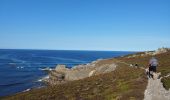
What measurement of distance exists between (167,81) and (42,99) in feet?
53.6

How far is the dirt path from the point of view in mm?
31594

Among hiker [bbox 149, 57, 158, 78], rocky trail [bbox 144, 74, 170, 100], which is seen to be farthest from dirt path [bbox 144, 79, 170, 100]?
hiker [bbox 149, 57, 158, 78]

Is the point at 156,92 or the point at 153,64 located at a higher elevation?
the point at 153,64

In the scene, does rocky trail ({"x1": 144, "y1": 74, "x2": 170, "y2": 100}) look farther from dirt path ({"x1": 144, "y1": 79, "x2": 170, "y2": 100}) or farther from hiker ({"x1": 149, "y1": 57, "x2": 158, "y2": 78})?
hiker ({"x1": 149, "y1": 57, "x2": 158, "y2": 78})

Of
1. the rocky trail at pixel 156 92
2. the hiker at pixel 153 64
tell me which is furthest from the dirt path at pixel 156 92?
the hiker at pixel 153 64

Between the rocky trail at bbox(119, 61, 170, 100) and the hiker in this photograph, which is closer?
the rocky trail at bbox(119, 61, 170, 100)

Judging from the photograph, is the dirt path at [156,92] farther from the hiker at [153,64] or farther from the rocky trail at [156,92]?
the hiker at [153,64]

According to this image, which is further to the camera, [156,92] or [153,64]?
[153,64]

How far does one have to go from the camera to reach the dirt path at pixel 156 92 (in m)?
31.6

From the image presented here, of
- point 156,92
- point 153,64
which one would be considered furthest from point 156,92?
point 153,64

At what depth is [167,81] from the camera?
39.2 m

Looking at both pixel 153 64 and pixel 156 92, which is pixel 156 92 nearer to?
pixel 156 92

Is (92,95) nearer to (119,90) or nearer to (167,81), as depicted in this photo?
(119,90)

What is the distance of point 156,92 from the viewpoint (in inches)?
1339
